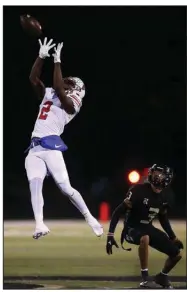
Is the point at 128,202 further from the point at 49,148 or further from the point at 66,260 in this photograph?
the point at 66,260

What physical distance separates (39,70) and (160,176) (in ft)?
5.28

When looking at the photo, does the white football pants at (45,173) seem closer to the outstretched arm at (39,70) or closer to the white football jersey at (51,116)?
the white football jersey at (51,116)

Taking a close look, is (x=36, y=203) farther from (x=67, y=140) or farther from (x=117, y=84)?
(x=117, y=84)

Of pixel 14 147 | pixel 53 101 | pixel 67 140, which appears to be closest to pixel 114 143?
pixel 14 147

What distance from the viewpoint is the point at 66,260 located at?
35.4 feet

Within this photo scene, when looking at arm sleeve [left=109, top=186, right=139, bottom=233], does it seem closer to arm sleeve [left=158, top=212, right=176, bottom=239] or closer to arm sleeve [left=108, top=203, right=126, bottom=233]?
arm sleeve [left=108, top=203, right=126, bottom=233]

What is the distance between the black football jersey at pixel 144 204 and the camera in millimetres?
7504

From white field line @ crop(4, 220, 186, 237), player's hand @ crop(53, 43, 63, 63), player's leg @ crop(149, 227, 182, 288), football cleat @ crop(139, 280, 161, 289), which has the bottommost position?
football cleat @ crop(139, 280, 161, 289)

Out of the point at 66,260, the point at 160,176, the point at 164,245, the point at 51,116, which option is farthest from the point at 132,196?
the point at 66,260

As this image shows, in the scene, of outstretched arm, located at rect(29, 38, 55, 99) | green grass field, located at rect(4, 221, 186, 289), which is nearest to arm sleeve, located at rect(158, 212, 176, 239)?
green grass field, located at rect(4, 221, 186, 289)

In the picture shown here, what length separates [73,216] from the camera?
10.4m

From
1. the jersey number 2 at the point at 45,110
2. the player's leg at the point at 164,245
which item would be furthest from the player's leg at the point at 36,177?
the player's leg at the point at 164,245

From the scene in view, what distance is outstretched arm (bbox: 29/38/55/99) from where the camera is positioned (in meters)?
7.00

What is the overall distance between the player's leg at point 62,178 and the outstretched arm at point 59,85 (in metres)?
0.45
